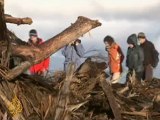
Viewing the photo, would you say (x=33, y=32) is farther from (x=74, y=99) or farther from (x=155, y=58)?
(x=74, y=99)

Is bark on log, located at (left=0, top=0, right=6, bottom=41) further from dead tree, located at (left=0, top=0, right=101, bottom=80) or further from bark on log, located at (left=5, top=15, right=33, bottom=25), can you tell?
bark on log, located at (left=5, top=15, right=33, bottom=25)

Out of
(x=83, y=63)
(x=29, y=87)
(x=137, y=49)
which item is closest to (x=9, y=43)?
(x=29, y=87)

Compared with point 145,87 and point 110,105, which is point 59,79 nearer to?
point 110,105

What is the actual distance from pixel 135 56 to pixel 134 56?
0.11ft

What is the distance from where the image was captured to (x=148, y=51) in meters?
16.0

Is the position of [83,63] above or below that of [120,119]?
above

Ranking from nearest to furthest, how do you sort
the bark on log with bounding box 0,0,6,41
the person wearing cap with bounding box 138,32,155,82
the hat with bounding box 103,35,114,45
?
1. the bark on log with bounding box 0,0,6,41
2. the hat with bounding box 103,35,114,45
3. the person wearing cap with bounding box 138,32,155,82

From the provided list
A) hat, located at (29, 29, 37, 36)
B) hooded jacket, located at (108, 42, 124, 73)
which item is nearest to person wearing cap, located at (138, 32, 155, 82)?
hooded jacket, located at (108, 42, 124, 73)

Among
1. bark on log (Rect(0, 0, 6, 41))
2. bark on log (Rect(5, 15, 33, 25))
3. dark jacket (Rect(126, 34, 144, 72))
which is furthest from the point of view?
Result: dark jacket (Rect(126, 34, 144, 72))

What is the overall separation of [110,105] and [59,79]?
0.87 meters

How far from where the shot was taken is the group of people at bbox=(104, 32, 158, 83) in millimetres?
15508

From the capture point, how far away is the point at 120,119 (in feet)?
27.1

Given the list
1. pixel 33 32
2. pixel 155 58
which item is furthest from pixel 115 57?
pixel 33 32

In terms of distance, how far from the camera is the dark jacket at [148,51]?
1591 centimetres
